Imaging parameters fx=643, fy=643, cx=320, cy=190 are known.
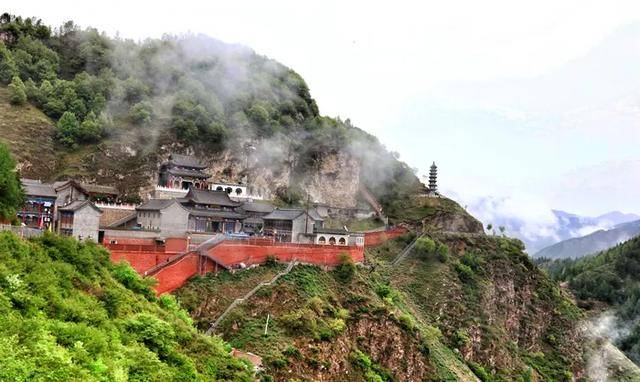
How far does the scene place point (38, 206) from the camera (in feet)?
151

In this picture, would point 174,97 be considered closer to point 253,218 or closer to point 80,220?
point 253,218

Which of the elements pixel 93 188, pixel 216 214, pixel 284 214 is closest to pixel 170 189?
pixel 93 188

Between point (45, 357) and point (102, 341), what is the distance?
9.33 ft

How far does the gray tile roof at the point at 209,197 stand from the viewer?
5241 cm

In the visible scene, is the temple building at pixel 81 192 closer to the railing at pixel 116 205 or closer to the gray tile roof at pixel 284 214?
the railing at pixel 116 205

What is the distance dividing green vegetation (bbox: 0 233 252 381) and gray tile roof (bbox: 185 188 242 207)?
2324 centimetres

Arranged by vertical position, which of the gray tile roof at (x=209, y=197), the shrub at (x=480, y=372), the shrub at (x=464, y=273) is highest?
the gray tile roof at (x=209, y=197)

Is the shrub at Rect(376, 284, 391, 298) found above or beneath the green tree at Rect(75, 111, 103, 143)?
beneath

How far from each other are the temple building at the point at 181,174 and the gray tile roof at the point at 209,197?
4.86 meters

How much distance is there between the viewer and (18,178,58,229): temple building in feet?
149

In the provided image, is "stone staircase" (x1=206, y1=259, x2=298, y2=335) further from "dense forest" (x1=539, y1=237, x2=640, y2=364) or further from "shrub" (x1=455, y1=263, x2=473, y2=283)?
"dense forest" (x1=539, y1=237, x2=640, y2=364)

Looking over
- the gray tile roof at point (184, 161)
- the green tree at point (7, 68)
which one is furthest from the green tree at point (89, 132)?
the green tree at point (7, 68)

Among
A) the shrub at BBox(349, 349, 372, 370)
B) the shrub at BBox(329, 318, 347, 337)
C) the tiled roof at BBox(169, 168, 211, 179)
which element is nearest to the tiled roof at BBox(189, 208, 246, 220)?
the tiled roof at BBox(169, 168, 211, 179)

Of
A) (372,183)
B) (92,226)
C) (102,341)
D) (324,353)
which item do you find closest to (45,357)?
(102,341)
